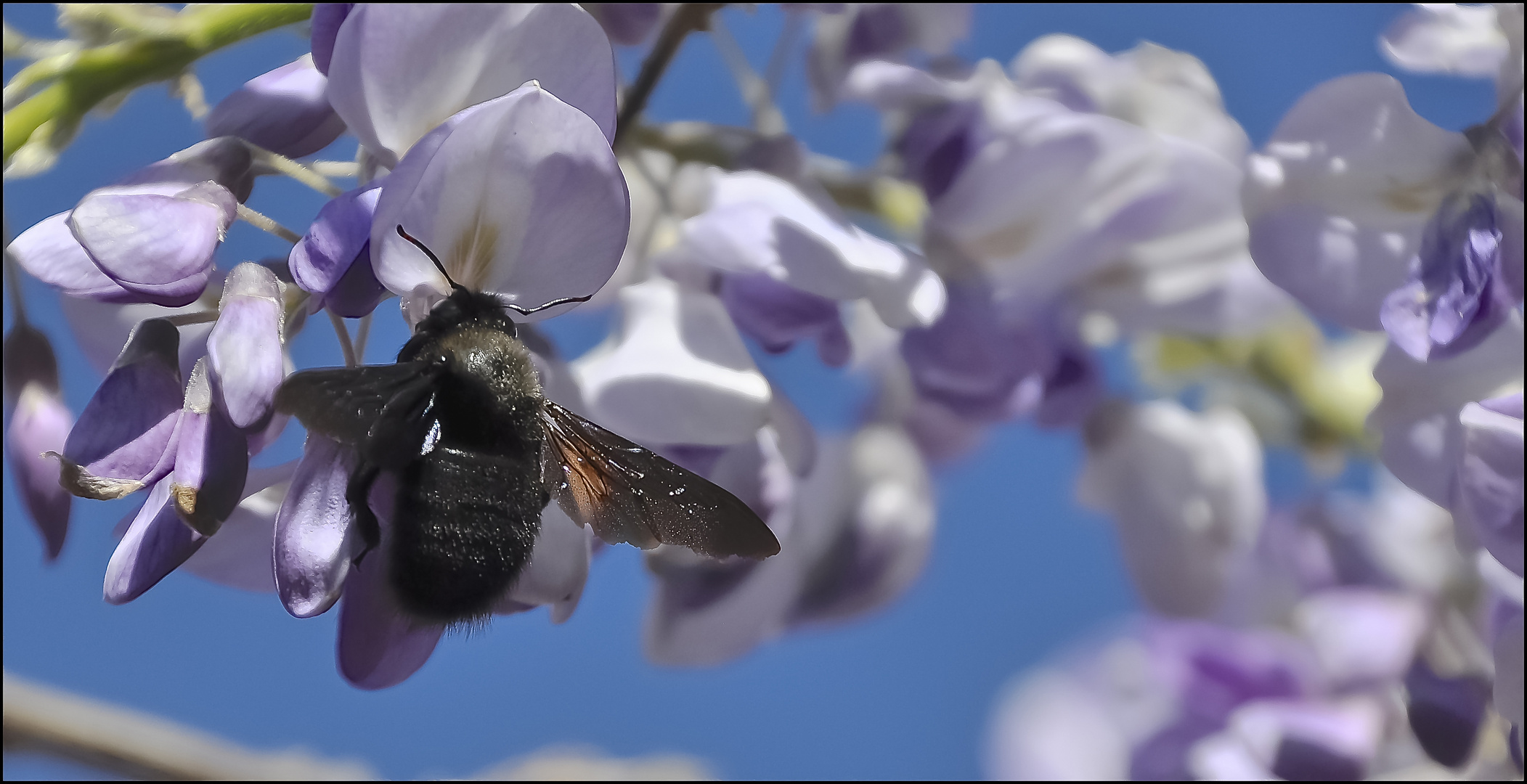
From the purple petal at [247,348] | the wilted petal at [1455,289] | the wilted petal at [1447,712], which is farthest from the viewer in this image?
the wilted petal at [1447,712]

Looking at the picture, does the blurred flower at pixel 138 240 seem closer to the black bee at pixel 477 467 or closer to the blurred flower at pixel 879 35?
the black bee at pixel 477 467

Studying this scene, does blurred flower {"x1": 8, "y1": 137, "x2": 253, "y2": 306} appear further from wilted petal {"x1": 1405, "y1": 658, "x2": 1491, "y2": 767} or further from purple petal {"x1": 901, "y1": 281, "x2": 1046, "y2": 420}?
wilted petal {"x1": 1405, "y1": 658, "x2": 1491, "y2": 767}

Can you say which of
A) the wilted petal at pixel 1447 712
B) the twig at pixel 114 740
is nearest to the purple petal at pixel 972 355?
the wilted petal at pixel 1447 712

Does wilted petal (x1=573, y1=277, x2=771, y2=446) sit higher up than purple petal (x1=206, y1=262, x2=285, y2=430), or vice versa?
purple petal (x1=206, y1=262, x2=285, y2=430)

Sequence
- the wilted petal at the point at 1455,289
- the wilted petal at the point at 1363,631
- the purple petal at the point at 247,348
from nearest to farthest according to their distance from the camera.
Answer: the purple petal at the point at 247,348 < the wilted petal at the point at 1455,289 < the wilted petal at the point at 1363,631

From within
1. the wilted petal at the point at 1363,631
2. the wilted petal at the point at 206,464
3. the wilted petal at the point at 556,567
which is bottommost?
the wilted petal at the point at 1363,631

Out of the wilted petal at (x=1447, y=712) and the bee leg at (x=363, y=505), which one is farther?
the wilted petal at (x=1447, y=712)

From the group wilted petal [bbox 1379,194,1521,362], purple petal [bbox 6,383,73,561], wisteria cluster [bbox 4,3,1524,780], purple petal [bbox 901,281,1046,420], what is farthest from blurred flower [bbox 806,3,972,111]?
purple petal [bbox 6,383,73,561]
